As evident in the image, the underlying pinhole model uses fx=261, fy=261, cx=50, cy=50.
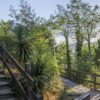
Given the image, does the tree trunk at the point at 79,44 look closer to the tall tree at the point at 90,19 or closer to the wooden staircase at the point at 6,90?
the tall tree at the point at 90,19

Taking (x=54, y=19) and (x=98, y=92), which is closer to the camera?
(x=98, y=92)

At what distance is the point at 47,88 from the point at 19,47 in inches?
127

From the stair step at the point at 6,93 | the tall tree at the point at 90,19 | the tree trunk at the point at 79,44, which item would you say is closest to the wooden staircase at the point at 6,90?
the stair step at the point at 6,93

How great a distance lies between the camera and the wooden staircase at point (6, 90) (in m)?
7.65

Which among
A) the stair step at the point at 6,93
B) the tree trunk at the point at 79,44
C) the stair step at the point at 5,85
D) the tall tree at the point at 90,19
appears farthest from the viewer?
the tree trunk at the point at 79,44

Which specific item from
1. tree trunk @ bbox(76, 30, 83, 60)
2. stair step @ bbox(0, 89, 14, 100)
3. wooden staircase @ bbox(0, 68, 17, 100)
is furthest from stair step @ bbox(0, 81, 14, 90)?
tree trunk @ bbox(76, 30, 83, 60)

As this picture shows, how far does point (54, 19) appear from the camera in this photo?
28750 millimetres

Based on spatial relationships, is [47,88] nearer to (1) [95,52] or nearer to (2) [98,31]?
(2) [98,31]

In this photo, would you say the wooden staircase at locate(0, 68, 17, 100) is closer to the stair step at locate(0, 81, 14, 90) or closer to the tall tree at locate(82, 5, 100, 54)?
the stair step at locate(0, 81, 14, 90)

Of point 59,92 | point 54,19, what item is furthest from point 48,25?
point 59,92

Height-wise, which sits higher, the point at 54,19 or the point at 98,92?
the point at 54,19

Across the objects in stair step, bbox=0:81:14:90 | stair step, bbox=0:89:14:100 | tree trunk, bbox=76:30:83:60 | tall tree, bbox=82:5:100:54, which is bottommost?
stair step, bbox=0:89:14:100

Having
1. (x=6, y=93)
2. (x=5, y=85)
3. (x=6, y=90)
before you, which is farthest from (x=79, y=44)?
(x=6, y=93)

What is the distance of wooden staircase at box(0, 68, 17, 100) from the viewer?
25.1ft
